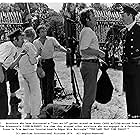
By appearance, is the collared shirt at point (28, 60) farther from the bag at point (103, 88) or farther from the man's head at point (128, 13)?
the man's head at point (128, 13)

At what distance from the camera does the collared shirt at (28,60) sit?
223 cm

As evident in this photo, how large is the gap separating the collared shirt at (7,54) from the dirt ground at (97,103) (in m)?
0.12

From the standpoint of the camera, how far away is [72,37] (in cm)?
225

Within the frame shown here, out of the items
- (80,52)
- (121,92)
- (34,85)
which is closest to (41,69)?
(34,85)

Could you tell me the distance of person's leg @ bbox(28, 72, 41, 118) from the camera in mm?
2279

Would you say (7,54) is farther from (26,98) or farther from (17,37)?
(26,98)

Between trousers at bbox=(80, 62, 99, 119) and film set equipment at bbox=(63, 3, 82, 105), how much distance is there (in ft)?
0.15

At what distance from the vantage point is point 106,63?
2.23m

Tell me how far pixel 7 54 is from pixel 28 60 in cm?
13

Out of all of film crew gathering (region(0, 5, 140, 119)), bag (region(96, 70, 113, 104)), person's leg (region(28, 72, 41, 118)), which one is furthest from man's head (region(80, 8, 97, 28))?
person's leg (region(28, 72, 41, 118))

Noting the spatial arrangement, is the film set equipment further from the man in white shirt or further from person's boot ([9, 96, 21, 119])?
person's boot ([9, 96, 21, 119])

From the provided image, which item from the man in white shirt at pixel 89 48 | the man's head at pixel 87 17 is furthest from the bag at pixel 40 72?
the man's head at pixel 87 17

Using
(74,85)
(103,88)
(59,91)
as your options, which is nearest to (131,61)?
(103,88)
